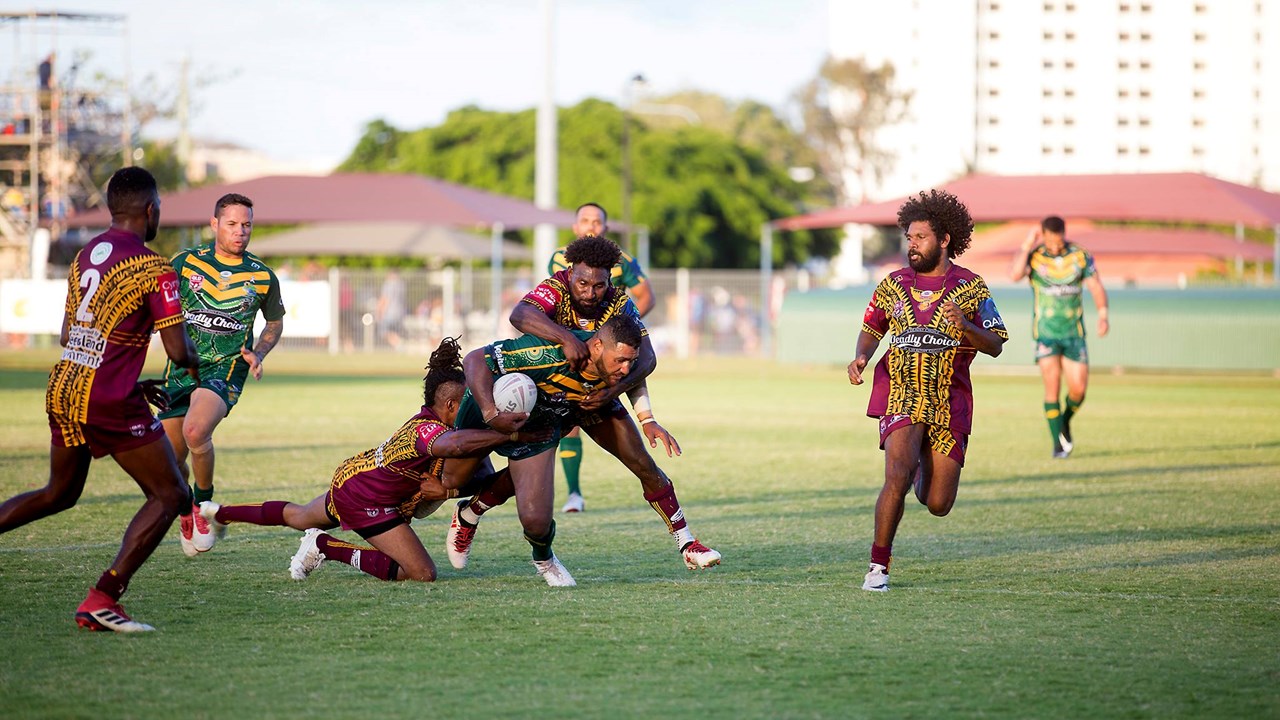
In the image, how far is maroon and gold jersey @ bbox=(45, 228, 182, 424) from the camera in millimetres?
7043

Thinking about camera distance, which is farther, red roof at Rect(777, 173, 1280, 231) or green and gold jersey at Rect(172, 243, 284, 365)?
red roof at Rect(777, 173, 1280, 231)

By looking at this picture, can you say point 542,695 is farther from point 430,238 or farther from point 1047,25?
point 1047,25

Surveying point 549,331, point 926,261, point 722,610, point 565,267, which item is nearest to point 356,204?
point 565,267

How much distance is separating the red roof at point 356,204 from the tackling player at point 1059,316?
68.4 ft

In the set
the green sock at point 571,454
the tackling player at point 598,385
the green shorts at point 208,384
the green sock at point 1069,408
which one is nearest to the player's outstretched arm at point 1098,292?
the green sock at point 1069,408

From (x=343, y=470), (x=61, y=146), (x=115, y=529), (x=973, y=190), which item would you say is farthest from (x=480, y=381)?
(x=61, y=146)

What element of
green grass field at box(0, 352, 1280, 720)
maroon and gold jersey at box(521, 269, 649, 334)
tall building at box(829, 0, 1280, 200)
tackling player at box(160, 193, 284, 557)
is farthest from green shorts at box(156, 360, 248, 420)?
tall building at box(829, 0, 1280, 200)

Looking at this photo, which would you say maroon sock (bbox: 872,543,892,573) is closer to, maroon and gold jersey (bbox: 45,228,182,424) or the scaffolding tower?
maroon and gold jersey (bbox: 45,228,182,424)

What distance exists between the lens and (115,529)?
34.6ft

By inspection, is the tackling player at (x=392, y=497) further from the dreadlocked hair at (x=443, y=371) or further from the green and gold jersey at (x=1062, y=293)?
the green and gold jersey at (x=1062, y=293)

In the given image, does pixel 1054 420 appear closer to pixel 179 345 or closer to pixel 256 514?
pixel 256 514

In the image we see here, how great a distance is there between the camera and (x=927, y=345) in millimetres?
8547

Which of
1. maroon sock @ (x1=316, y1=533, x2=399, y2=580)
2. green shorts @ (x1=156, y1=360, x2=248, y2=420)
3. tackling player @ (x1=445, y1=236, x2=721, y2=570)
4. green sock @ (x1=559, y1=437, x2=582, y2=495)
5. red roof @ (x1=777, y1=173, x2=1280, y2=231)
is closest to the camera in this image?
tackling player @ (x1=445, y1=236, x2=721, y2=570)

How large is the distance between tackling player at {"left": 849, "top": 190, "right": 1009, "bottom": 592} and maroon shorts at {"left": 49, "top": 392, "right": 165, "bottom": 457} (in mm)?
3803
